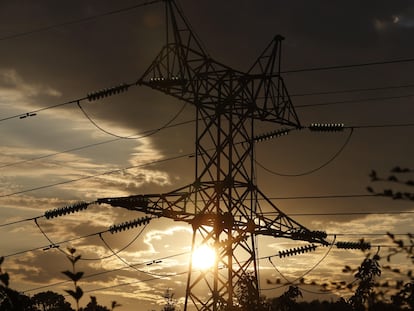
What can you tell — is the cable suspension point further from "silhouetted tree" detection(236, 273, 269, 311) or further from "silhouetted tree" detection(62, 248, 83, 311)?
"silhouetted tree" detection(62, 248, 83, 311)

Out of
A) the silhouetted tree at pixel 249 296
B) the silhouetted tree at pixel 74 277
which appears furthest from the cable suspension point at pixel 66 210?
the silhouetted tree at pixel 74 277

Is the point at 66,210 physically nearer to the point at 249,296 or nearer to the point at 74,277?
the point at 249,296

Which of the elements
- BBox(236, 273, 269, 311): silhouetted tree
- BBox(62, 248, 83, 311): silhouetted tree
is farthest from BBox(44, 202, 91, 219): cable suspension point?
BBox(62, 248, 83, 311): silhouetted tree

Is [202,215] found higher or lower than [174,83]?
lower

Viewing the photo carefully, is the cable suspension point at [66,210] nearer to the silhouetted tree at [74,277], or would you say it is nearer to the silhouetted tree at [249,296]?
the silhouetted tree at [249,296]

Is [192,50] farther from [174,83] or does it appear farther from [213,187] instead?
[213,187]

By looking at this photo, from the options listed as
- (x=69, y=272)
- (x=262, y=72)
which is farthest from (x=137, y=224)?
(x=69, y=272)

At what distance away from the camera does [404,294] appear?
782cm

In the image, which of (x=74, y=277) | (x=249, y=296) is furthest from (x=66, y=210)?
(x=74, y=277)

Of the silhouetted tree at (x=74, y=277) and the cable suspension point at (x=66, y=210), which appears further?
the cable suspension point at (x=66, y=210)

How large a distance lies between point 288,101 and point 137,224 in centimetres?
1015

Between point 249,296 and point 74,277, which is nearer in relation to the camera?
point 74,277

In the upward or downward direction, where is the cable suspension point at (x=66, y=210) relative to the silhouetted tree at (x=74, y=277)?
upward

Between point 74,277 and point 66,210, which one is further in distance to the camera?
point 66,210
